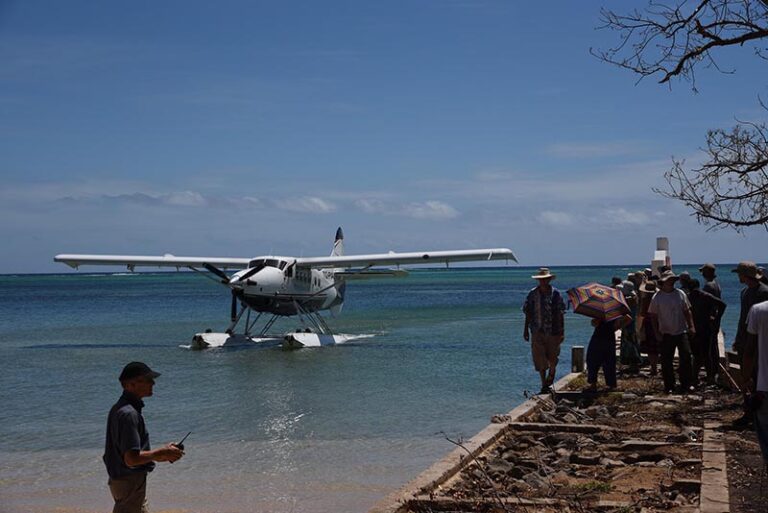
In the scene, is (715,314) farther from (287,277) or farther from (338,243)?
(338,243)

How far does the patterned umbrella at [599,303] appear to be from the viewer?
10479 millimetres

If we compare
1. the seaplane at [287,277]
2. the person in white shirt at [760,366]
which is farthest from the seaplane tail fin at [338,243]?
the person in white shirt at [760,366]

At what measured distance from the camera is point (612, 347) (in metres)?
10.6

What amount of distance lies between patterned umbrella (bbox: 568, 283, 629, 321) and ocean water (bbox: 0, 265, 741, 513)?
6.54 ft

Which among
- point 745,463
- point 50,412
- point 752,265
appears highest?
point 752,265

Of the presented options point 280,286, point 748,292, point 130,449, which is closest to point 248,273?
point 280,286

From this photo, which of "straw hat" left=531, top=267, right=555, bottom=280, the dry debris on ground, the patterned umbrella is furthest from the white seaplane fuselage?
the dry debris on ground

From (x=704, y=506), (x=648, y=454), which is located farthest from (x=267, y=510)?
(x=704, y=506)

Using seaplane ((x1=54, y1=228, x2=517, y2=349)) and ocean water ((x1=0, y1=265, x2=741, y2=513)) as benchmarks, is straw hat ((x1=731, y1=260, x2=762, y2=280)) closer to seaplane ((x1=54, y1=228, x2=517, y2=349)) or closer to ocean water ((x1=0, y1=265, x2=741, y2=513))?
ocean water ((x1=0, y1=265, x2=741, y2=513))

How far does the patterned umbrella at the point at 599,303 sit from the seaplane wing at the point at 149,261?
18113 mm

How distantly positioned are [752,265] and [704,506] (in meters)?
3.31

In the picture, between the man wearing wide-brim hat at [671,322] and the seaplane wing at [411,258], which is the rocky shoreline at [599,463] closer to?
the man wearing wide-brim hat at [671,322]

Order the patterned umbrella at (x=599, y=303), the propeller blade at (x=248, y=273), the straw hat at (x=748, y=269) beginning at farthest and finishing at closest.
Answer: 1. the propeller blade at (x=248, y=273)
2. the patterned umbrella at (x=599, y=303)
3. the straw hat at (x=748, y=269)

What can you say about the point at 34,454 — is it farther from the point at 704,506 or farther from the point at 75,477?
the point at 704,506
